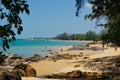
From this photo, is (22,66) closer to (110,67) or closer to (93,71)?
(93,71)

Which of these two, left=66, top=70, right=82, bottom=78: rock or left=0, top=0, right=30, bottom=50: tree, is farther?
left=66, top=70, right=82, bottom=78: rock

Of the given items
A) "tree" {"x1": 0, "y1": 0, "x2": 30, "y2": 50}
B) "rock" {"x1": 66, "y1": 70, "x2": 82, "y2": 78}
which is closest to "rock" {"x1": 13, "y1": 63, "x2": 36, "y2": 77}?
"rock" {"x1": 66, "y1": 70, "x2": 82, "y2": 78}

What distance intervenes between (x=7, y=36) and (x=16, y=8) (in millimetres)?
Answer: 510

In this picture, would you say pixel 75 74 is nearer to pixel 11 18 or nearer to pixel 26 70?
pixel 26 70

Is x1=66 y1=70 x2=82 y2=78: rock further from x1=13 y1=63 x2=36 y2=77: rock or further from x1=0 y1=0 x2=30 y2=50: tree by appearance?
x1=0 y1=0 x2=30 y2=50: tree

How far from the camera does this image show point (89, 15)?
2798 cm

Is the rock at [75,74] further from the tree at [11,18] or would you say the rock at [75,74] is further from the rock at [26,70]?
the tree at [11,18]

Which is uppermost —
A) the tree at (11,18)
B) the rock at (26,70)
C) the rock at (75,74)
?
the tree at (11,18)

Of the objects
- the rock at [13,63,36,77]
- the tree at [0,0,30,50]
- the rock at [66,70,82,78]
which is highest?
the tree at [0,0,30,50]

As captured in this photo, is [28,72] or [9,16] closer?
[9,16]

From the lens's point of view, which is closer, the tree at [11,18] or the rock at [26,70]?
the tree at [11,18]

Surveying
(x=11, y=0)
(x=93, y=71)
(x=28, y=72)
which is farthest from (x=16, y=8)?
(x=93, y=71)

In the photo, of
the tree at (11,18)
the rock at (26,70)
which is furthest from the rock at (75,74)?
the tree at (11,18)

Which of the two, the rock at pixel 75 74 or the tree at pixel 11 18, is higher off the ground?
the tree at pixel 11 18
